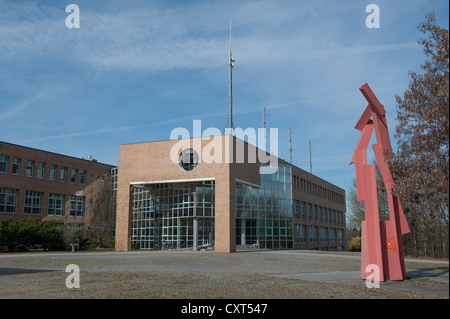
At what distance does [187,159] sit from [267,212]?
9713 millimetres

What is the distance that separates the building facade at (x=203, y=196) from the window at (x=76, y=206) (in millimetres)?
11243

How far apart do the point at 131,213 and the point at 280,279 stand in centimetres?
2565

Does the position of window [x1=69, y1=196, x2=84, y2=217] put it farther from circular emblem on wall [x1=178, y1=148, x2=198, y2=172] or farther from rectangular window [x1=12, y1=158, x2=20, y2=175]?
circular emblem on wall [x1=178, y1=148, x2=198, y2=172]

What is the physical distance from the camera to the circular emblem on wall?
3272 centimetres

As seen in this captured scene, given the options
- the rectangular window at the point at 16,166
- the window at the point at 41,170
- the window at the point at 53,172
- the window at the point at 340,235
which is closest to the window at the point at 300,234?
the window at the point at 340,235

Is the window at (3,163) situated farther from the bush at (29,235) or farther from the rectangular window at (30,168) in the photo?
the bush at (29,235)

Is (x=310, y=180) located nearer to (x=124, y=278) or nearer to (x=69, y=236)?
(x=69, y=236)

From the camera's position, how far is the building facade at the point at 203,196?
103 ft

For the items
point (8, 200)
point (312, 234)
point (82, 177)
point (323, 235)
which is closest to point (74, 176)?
point (82, 177)
